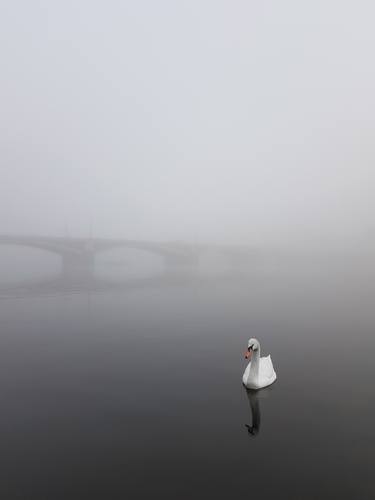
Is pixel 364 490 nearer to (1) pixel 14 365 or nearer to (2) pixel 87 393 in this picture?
(2) pixel 87 393

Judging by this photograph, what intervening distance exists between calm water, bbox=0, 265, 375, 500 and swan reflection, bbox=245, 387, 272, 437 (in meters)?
0.04

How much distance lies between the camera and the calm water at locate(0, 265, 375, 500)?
221 inches

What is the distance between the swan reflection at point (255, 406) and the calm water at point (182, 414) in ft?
0.12

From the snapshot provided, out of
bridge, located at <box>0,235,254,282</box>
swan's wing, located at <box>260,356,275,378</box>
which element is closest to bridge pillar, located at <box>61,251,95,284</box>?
bridge, located at <box>0,235,254,282</box>

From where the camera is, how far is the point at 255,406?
793 cm

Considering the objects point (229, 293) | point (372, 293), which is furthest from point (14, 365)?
point (372, 293)

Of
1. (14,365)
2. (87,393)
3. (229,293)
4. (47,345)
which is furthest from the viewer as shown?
(229,293)

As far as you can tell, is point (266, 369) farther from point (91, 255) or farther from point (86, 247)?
point (91, 255)

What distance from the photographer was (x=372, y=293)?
94.5 ft

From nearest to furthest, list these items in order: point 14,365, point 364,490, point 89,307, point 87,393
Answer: point 364,490 → point 87,393 → point 14,365 → point 89,307

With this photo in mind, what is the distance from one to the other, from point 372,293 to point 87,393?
26.7 metres

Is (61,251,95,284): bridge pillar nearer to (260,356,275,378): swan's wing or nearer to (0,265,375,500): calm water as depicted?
(0,265,375,500): calm water

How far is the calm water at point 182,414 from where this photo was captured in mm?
5617

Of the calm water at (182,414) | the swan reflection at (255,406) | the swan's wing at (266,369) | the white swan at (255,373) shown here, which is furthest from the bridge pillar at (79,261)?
the swan reflection at (255,406)
